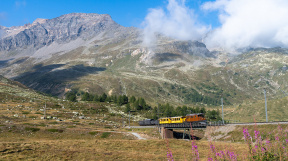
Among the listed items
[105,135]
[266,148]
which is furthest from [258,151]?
[105,135]

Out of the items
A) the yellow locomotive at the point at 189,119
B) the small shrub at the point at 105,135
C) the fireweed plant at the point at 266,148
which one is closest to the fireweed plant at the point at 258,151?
the fireweed plant at the point at 266,148

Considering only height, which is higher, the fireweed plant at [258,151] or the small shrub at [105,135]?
the fireweed plant at [258,151]

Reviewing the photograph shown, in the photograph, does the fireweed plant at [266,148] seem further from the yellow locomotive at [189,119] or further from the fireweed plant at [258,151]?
the yellow locomotive at [189,119]

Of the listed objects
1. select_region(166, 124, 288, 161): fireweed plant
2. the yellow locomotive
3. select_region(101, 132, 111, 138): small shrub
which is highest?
select_region(166, 124, 288, 161): fireweed plant

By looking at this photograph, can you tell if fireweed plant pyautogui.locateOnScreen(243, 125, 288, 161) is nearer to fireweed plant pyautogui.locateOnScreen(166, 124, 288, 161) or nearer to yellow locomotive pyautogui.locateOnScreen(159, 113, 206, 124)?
fireweed plant pyautogui.locateOnScreen(166, 124, 288, 161)

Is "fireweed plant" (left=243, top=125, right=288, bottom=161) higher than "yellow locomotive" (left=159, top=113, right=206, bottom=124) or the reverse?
higher

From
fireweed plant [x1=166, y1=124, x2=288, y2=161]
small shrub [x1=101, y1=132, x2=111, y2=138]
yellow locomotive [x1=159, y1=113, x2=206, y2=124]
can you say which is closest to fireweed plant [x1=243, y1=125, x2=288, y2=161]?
fireweed plant [x1=166, y1=124, x2=288, y2=161]

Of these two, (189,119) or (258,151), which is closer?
(258,151)

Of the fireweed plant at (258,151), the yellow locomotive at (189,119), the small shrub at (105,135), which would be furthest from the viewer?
the yellow locomotive at (189,119)

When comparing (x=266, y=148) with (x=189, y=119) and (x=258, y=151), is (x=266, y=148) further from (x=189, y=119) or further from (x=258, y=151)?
(x=189, y=119)

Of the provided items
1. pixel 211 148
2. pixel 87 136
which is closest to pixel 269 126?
pixel 87 136

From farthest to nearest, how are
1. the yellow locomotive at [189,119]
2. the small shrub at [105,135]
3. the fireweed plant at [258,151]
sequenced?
the yellow locomotive at [189,119], the small shrub at [105,135], the fireweed plant at [258,151]

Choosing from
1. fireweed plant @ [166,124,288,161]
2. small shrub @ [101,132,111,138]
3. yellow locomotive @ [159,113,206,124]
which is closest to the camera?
fireweed plant @ [166,124,288,161]

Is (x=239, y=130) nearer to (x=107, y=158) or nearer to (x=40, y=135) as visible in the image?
(x=107, y=158)
